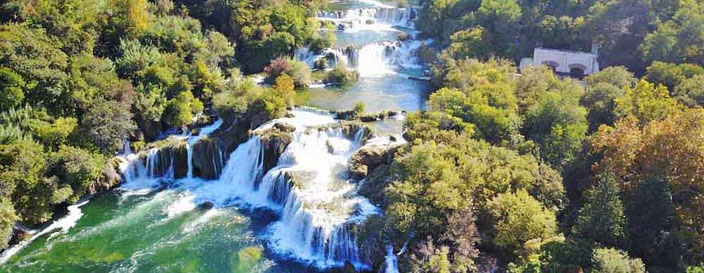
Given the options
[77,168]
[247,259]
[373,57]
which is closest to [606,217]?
[247,259]

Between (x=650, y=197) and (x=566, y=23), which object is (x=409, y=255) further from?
(x=566, y=23)

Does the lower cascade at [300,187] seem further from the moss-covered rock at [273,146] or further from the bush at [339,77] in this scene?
the bush at [339,77]

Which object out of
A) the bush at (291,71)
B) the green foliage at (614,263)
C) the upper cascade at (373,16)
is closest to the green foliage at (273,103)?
the bush at (291,71)

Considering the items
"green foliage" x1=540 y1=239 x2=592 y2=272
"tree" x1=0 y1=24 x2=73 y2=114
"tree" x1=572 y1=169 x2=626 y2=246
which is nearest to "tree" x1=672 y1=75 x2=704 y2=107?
"tree" x1=572 y1=169 x2=626 y2=246

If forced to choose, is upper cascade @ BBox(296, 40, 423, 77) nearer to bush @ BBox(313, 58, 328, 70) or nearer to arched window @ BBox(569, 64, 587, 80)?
bush @ BBox(313, 58, 328, 70)

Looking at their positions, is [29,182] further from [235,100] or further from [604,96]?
[604,96]

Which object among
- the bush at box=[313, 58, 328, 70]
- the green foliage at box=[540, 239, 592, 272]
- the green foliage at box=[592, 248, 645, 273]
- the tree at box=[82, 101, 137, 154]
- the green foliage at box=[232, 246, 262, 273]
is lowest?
the green foliage at box=[232, 246, 262, 273]
